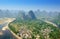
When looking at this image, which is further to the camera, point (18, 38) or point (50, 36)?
point (50, 36)

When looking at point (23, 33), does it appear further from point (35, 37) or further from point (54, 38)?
point (54, 38)

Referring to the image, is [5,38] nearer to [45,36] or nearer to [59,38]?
[45,36]

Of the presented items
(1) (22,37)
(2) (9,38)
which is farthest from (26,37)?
(2) (9,38)

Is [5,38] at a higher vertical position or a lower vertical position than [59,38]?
higher

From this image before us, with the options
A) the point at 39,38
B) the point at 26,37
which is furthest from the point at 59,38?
the point at 26,37

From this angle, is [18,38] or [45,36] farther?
[45,36]

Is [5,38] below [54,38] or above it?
above

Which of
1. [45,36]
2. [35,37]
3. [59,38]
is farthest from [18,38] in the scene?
[59,38]

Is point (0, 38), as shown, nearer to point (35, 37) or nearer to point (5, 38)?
point (5, 38)
